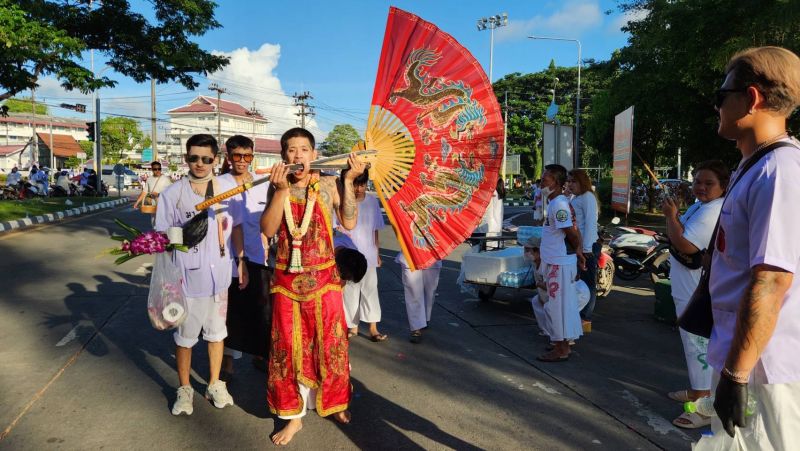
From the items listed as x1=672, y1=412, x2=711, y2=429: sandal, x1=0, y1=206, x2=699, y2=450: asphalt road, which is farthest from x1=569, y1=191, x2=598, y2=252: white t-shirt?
x1=672, y1=412, x2=711, y2=429: sandal

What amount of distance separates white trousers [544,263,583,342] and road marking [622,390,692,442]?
86 centimetres

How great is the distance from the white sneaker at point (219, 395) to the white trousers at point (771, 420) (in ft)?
9.98

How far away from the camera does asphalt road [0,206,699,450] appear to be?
3.29 metres

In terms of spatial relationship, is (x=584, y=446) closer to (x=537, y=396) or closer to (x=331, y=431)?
(x=537, y=396)

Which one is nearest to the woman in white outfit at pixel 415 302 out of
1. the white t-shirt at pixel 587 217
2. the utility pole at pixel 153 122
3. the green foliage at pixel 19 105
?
the white t-shirt at pixel 587 217

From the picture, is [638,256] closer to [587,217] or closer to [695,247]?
[587,217]

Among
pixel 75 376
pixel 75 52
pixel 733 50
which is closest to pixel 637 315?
pixel 75 376

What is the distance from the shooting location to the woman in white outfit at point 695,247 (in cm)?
341

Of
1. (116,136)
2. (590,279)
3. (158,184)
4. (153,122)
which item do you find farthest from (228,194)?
(116,136)

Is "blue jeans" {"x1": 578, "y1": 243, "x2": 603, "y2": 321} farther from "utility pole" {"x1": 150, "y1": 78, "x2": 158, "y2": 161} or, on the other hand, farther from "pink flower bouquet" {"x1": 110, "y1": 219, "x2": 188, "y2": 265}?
"utility pole" {"x1": 150, "y1": 78, "x2": 158, "y2": 161}

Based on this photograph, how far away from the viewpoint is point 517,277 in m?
6.34

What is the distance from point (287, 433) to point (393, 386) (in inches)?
44.1

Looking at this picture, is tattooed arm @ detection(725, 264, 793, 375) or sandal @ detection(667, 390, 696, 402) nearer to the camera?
tattooed arm @ detection(725, 264, 793, 375)

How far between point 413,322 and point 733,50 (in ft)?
32.5
